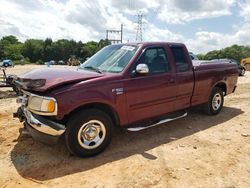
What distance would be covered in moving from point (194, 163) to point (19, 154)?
117 inches

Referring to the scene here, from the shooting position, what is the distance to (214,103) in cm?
745

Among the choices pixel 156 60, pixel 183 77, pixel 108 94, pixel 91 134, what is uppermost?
pixel 156 60

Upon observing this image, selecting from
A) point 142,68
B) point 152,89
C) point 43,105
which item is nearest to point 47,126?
point 43,105

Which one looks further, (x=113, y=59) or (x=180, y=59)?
(x=180, y=59)

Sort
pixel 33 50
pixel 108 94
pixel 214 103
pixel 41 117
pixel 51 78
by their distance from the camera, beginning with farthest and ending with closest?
pixel 33 50 → pixel 214 103 → pixel 108 94 → pixel 51 78 → pixel 41 117

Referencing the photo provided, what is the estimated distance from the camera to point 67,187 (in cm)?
382

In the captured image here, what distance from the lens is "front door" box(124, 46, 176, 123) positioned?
5.16m

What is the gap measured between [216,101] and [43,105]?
4.87 meters

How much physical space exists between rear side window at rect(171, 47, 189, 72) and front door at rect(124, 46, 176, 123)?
297 millimetres

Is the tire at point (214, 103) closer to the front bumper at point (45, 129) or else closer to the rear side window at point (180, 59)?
the rear side window at point (180, 59)

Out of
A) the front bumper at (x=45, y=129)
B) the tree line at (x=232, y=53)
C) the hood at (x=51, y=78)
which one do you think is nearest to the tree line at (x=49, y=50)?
the tree line at (x=232, y=53)

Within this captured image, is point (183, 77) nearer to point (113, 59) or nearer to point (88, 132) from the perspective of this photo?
point (113, 59)

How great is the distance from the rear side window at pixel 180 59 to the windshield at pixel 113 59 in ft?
3.60

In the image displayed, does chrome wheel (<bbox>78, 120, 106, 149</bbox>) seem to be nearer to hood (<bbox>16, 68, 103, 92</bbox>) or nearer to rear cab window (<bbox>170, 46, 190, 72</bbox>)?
hood (<bbox>16, 68, 103, 92</bbox>)
